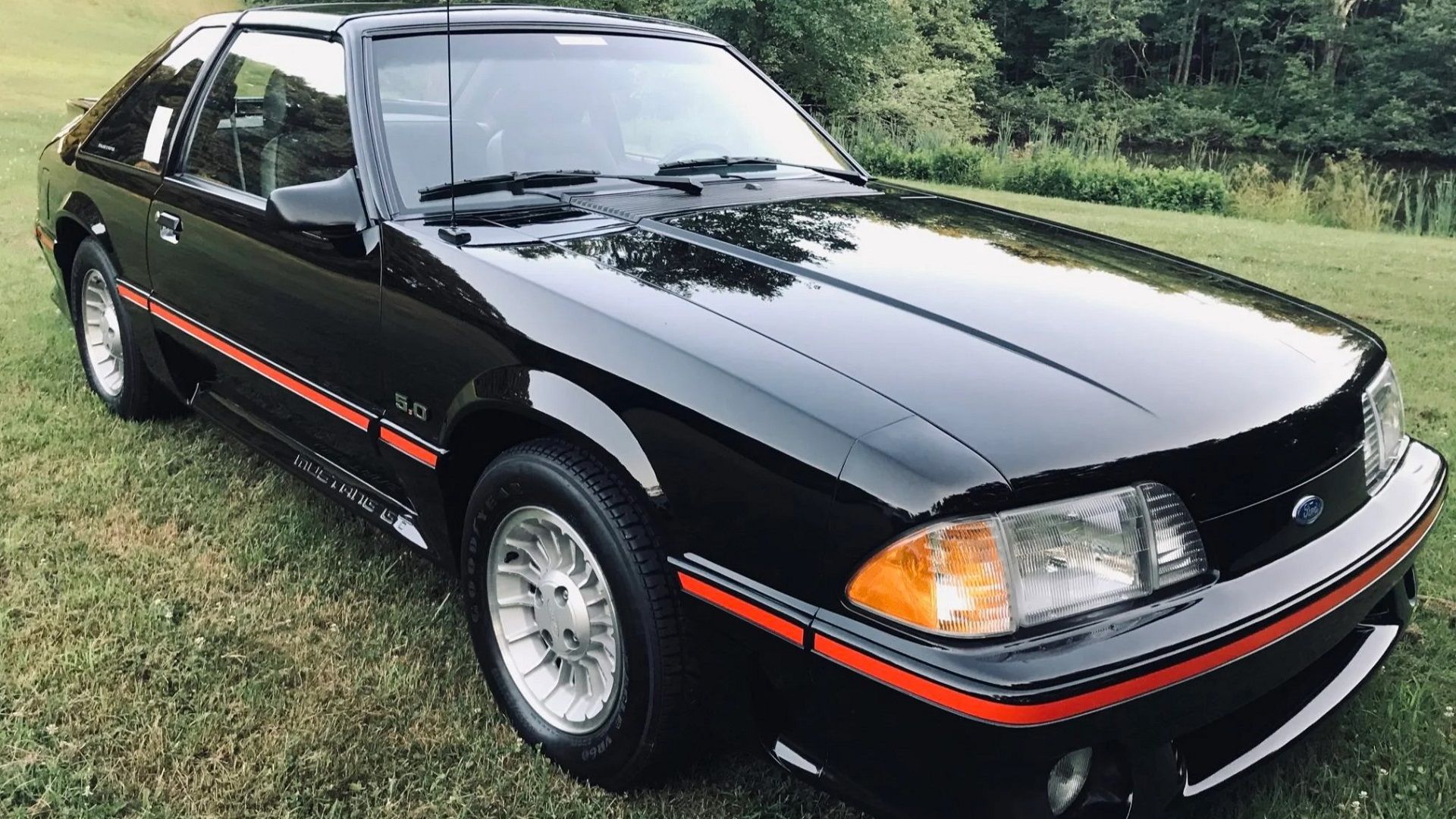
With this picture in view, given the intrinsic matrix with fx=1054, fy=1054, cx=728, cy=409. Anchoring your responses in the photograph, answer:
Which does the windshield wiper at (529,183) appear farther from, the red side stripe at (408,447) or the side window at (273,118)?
the red side stripe at (408,447)

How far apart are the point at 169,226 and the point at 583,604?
209 centimetres

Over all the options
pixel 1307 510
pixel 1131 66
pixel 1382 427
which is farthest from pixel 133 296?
pixel 1131 66

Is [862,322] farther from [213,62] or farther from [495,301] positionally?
[213,62]

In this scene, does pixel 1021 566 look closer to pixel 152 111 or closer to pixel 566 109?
pixel 566 109

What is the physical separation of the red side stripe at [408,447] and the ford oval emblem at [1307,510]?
176 cm

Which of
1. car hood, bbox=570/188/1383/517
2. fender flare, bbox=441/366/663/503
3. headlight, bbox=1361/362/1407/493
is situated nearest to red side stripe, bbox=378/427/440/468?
fender flare, bbox=441/366/663/503

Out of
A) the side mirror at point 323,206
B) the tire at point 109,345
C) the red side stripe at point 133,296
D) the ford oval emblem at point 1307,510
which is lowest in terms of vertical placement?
the tire at point 109,345

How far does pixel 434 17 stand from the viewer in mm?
2871

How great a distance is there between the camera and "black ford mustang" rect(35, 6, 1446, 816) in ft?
5.29

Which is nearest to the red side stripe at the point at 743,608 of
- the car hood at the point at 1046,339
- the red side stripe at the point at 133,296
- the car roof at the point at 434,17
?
the car hood at the point at 1046,339

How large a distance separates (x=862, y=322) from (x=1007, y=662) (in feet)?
2.44

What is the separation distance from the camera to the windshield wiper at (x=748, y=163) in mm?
3041

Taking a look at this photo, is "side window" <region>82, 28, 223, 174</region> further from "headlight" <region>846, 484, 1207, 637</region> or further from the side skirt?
"headlight" <region>846, 484, 1207, 637</region>

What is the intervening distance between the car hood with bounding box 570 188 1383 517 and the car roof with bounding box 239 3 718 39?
34.9 inches
